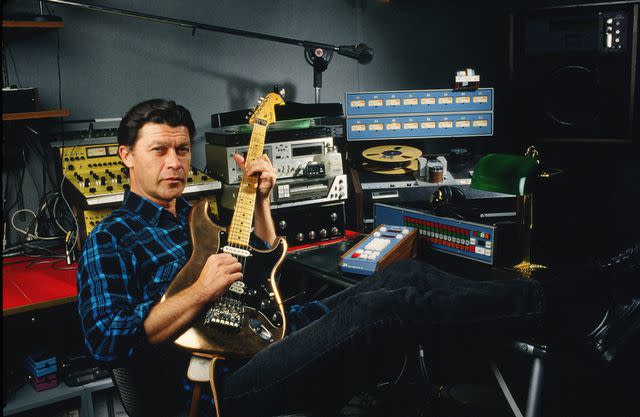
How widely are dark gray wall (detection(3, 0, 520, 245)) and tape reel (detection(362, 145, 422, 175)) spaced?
1.99ft

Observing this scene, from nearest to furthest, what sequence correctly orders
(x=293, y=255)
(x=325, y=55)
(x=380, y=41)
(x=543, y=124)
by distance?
(x=293, y=255)
(x=325, y=55)
(x=543, y=124)
(x=380, y=41)

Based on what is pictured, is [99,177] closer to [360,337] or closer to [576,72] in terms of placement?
[360,337]

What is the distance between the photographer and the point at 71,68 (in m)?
2.45

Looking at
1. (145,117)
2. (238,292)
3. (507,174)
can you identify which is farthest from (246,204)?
(507,174)

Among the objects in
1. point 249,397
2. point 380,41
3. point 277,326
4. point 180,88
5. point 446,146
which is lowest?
point 249,397

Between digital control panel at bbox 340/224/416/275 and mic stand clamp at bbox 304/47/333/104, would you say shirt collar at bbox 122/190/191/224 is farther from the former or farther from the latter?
mic stand clamp at bbox 304/47/333/104

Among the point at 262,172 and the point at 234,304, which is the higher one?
the point at 262,172

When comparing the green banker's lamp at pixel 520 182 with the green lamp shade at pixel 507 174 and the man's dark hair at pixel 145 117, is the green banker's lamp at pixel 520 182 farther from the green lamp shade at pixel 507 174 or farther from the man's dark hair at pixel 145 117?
the man's dark hair at pixel 145 117

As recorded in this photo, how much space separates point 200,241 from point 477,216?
975 millimetres

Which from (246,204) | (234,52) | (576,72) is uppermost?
(234,52)

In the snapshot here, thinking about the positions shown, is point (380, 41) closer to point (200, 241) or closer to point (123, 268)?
point (200, 241)

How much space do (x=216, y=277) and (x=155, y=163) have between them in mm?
441

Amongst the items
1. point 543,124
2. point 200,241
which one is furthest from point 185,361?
point 543,124

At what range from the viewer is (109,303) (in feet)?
4.46
